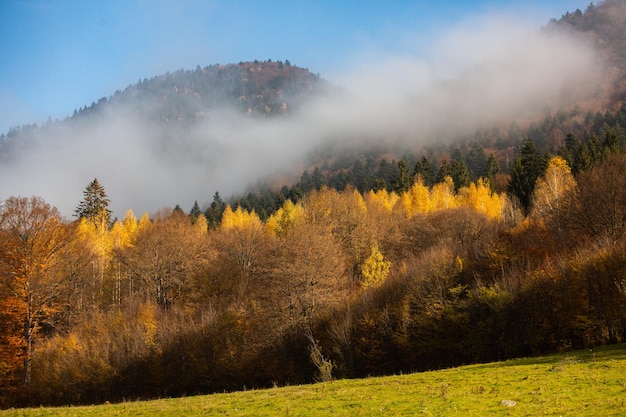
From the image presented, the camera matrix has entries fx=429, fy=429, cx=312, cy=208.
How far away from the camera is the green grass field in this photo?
1497 centimetres

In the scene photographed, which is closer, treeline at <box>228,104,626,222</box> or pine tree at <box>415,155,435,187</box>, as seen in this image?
treeline at <box>228,104,626,222</box>

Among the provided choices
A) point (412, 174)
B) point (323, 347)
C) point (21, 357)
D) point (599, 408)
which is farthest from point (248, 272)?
point (412, 174)

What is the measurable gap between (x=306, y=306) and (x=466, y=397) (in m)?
30.1

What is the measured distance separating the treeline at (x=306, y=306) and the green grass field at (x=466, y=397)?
1126cm

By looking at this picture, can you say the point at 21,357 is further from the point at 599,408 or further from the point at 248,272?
the point at 599,408

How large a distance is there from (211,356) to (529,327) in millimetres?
31671

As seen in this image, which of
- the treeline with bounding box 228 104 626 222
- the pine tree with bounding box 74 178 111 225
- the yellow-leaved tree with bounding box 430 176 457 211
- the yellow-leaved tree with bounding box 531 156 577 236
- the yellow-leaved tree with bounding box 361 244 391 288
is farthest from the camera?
the treeline with bounding box 228 104 626 222

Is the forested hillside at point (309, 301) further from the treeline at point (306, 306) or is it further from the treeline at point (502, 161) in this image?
the treeline at point (502, 161)

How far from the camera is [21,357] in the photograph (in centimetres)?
4069

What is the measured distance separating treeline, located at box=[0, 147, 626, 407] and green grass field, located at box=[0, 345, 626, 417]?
37.0 feet

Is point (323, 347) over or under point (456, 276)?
under

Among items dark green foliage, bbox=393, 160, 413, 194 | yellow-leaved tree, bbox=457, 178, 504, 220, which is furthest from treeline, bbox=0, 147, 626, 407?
dark green foliage, bbox=393, 160, 413, 194

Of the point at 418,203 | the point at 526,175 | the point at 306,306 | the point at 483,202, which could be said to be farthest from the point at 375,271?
the point at 526,175

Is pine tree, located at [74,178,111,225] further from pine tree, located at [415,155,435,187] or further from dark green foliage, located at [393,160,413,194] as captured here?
pine tree, located at [415,155,435,187]
